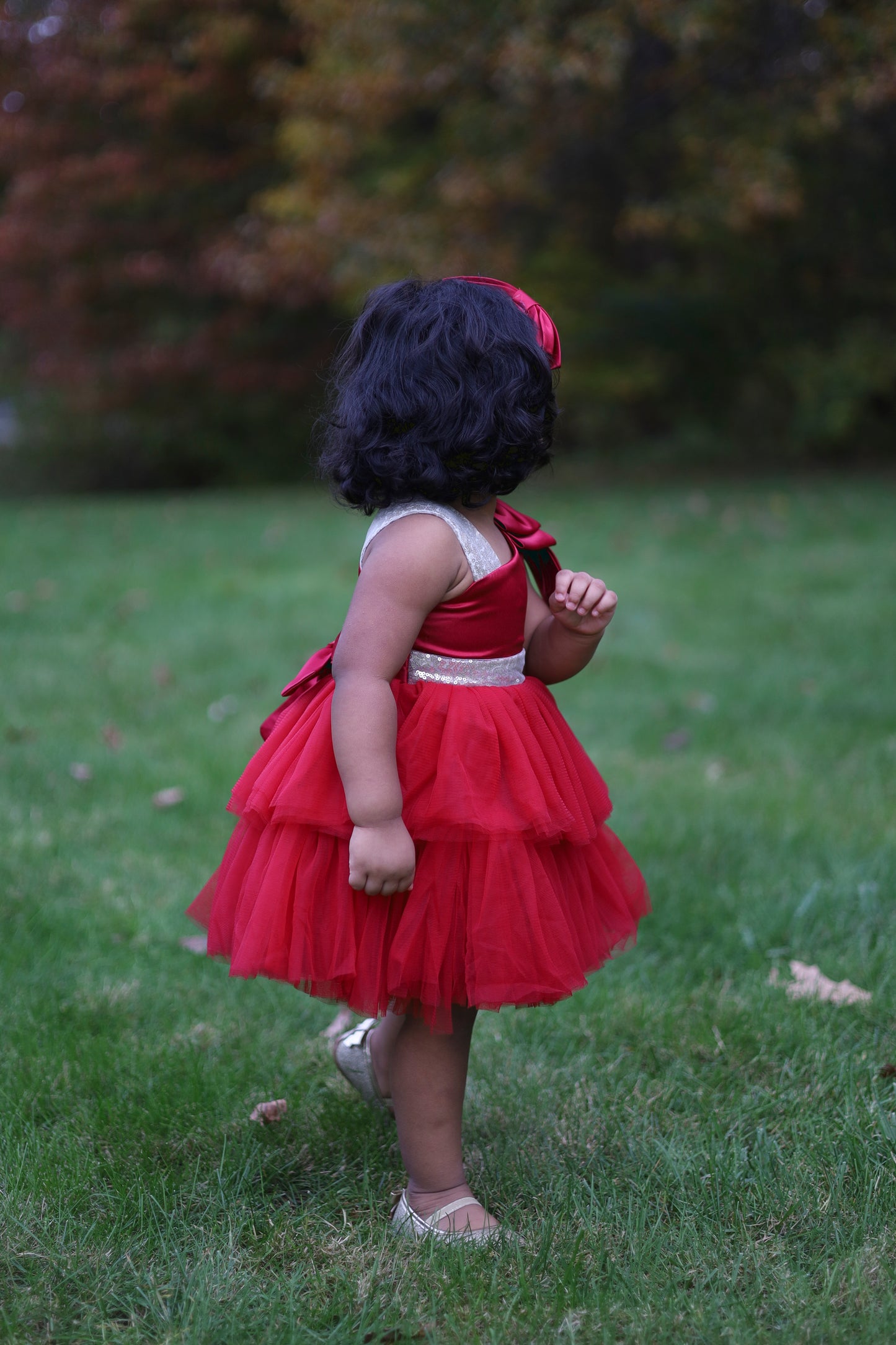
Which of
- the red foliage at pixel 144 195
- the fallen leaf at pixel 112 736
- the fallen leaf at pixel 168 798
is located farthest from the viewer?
the red foliage at pixel 144 195

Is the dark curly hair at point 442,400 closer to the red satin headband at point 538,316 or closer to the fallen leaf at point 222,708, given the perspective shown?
the red satin headband at point 538,316

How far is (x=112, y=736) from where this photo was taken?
424 centimetres

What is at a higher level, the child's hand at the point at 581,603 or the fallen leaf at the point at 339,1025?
the child's hand at the point at 581,603

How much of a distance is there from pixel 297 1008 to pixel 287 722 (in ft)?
3.08

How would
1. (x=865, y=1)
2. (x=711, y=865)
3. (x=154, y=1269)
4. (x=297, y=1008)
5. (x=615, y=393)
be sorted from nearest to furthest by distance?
A: (x=154, y=1269) < (x=297, y=1008) < (x=711, y=865) < (x=865, y=1) < (x=615, y=393)

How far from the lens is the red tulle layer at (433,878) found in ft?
5.57

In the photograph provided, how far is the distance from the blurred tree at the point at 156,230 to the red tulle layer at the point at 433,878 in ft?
38.7

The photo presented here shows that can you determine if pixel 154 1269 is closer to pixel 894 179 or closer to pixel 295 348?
pixel 894 179

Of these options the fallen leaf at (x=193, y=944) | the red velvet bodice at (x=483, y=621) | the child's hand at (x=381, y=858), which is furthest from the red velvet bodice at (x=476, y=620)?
the fallen leaf at (x=193, y=944)

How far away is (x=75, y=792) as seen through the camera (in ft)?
12.2

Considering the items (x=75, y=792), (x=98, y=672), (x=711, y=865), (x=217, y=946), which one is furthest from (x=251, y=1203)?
(x=98, y=672)

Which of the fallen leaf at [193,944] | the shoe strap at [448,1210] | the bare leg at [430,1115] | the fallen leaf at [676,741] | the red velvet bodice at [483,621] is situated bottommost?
the fallen leaf at [193,944]

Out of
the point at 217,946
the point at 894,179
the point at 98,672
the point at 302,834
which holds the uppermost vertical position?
the point at 894,179

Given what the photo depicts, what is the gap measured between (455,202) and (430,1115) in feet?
36.3
